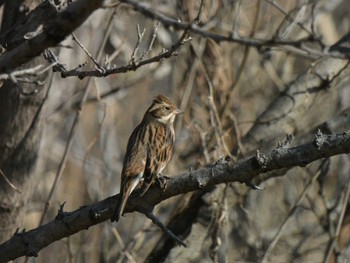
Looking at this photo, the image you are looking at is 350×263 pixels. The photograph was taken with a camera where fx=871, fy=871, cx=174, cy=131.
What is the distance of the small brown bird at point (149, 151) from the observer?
5.03 meters

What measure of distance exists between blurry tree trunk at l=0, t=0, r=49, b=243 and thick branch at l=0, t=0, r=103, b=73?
8.05 ft

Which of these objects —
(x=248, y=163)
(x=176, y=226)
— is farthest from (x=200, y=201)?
(x=248, y=163)

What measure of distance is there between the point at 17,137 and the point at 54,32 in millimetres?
2870

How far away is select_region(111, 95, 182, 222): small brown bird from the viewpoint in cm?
503

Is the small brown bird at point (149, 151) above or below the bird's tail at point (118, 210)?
above

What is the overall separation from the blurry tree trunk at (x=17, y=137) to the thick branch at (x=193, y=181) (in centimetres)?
83

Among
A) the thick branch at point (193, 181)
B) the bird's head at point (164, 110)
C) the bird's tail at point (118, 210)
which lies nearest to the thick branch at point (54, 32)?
the thick branch at point (193, 181)

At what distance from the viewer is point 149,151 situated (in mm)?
5785

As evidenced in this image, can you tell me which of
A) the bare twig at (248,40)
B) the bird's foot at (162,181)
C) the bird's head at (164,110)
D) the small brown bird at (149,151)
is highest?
the bird's head at (164,110)

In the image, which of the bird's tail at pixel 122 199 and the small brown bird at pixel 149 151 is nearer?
the bird's tail at pixel 122 199

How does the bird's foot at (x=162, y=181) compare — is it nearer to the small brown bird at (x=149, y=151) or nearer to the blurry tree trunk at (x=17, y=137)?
the small brown bird at (x=149, y=151)

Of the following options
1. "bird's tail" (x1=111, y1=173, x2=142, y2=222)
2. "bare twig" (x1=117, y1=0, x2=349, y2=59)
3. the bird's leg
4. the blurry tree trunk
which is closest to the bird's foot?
the bird's leg

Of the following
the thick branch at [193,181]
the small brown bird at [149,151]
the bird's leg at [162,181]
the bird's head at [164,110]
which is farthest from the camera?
the bird's head at [164,110]

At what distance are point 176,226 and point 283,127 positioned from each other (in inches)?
43.8
